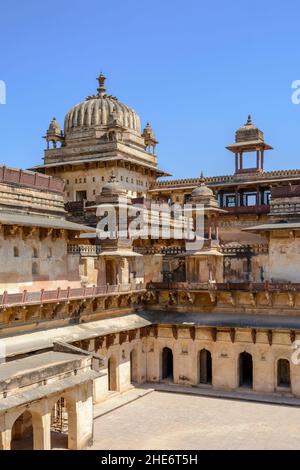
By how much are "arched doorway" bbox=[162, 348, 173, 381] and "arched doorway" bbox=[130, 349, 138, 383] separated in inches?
62.1

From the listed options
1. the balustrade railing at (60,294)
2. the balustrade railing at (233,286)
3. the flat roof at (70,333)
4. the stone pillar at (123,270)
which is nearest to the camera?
the balustrade railing at (60,294)

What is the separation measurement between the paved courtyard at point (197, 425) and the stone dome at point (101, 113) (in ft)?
63.7

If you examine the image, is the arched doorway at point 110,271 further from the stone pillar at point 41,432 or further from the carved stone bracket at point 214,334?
the stone pillar at point 41,432

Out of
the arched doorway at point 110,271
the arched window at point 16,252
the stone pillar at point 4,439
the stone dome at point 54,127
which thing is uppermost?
the stone dome at point 54,127

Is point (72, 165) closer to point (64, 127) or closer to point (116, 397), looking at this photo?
point (64, 127)

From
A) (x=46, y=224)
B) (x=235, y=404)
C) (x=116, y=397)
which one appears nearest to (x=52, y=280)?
(x=46, y=224)

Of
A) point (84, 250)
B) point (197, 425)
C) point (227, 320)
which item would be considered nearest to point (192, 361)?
point (227, 320)

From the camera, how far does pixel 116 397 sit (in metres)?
24.9

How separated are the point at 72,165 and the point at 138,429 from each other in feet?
66.6

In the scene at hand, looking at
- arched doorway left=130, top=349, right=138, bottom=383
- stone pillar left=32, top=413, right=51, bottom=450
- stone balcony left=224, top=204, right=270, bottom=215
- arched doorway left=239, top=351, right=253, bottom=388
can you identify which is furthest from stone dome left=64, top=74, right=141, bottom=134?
stone pillar left=32, top=413, right=51, bottom=450

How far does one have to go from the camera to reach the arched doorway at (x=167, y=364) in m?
28.5

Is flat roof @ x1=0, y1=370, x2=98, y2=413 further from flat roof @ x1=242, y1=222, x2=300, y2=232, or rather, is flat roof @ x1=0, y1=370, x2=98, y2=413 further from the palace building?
flat roof @ x1=242, y1=222, x2=300, y2=232

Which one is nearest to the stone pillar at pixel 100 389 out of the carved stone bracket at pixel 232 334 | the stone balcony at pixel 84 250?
the stone balcony at pixel 84 250

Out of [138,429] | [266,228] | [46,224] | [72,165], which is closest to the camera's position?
[138,429]
